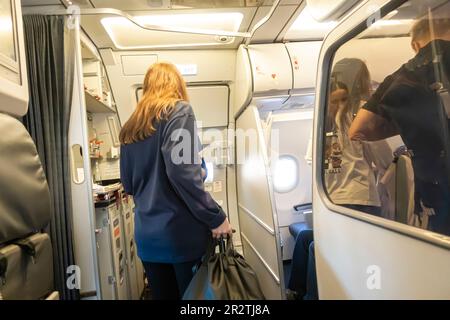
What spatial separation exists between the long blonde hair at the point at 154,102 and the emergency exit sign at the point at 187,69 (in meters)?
1.50

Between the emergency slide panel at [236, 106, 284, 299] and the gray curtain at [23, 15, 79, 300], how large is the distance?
4.11 ft

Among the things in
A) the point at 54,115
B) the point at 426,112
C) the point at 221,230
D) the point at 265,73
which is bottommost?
the point at 221,230

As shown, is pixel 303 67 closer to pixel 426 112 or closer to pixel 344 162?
pixel 344 162

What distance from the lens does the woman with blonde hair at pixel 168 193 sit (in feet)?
4.53

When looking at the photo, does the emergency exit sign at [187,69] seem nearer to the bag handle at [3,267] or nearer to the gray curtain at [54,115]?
the gray curtain at [54,115]

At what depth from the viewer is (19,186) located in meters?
1.00

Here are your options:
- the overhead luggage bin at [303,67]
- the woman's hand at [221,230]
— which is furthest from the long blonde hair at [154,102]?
the overhead luggage bin at [303,67]

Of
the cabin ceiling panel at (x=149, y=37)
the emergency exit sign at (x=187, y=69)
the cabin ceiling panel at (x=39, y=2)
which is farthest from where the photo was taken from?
the emergency exit sign at (x=187, y=69)

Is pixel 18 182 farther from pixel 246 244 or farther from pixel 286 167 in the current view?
pixel 286 167

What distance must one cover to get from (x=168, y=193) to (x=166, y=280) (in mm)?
472

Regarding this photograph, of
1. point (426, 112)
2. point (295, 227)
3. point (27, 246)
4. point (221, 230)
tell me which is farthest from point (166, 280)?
point (295, 227)

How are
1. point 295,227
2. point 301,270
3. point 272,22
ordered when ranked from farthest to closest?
point 295,227
point 301,270
point 272,22

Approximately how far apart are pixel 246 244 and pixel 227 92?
1666 millimetres

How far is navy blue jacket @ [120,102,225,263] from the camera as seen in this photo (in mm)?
1373
